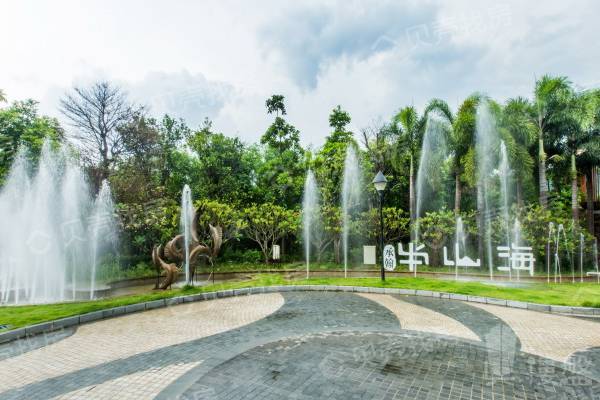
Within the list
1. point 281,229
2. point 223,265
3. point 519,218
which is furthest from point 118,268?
point 519,218

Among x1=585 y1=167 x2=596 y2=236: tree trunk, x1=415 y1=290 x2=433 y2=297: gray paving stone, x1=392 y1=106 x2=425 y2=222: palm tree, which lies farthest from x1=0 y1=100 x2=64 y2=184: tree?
x1=585 y1=167 x2=596 y2=236: tree trunk

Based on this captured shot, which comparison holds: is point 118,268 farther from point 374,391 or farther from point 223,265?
point 374,391

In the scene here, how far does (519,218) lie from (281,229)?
14.8 meters

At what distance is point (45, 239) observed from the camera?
46.2 feet

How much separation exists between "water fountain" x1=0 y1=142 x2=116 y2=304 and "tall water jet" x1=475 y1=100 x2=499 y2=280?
20.9 metres

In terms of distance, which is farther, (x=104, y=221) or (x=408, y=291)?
(x=104, y=221)

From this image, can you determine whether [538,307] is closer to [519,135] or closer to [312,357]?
[312,357]

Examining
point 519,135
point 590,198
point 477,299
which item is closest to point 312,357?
A: point 477,299

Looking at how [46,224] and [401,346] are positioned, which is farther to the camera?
[46,224]

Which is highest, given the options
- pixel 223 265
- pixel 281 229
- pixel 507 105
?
pixel 507 105

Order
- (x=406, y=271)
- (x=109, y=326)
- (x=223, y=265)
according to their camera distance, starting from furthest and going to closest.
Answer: (x=223, y=265) → (x=406, y=271) → (x=109, y=326)

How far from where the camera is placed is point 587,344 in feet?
21.8

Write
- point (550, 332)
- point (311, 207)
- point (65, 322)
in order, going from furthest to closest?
point (311, 207) < point (65, 322) < point (550, 332)

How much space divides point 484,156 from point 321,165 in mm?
10853
